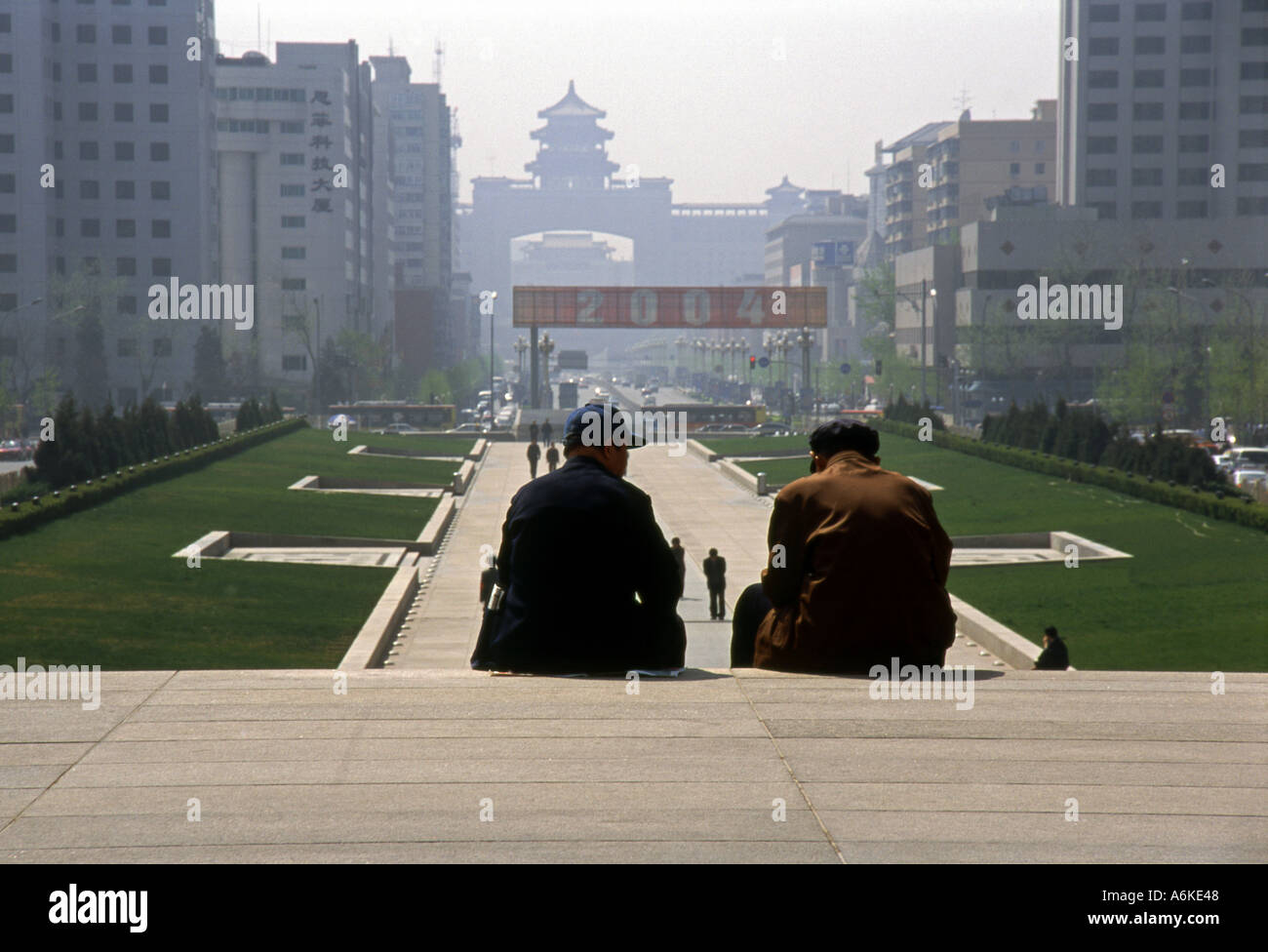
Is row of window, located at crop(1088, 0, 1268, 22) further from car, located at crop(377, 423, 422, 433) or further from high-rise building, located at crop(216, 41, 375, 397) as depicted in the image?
car, located at crop(377, 423, 422, 433)

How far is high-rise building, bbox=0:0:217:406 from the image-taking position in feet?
327

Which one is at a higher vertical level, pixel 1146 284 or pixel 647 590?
pixel 1146 284

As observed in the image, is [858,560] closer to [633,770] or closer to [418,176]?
[633,770]

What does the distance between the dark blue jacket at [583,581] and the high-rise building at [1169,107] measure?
383 ft

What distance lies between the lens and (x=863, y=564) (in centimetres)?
709

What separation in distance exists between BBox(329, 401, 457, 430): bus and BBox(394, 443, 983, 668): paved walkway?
2180 cm

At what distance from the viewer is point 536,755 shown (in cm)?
597

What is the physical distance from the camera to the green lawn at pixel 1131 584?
62.5 feet

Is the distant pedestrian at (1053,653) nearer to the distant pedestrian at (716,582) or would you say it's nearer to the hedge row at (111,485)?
the distant pedestrian at (716,582)

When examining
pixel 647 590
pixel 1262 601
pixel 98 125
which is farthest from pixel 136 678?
pixel 98 125

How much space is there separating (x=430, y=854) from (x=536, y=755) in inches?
51.0

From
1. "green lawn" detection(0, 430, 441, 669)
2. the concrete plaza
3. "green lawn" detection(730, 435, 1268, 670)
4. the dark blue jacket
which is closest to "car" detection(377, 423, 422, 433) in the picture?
"green lawn" detection(0, 430, 441, 669)

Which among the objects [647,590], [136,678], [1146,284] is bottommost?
[136,678]
